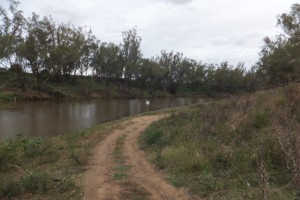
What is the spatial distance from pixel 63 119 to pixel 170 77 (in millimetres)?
67887

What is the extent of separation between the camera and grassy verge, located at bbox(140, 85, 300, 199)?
7203 millimetres

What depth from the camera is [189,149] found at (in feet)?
37.3

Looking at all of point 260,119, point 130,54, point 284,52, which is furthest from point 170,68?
point 260,119

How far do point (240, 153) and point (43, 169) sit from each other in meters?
6.43

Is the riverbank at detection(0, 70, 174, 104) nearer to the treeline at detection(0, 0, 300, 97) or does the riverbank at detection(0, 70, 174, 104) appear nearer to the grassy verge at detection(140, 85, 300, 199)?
the treeline at detection(0, 0, 300, 97)

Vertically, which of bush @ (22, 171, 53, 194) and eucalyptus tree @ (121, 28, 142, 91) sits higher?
eucalyptus tree @ (121, 28, 142, 91)

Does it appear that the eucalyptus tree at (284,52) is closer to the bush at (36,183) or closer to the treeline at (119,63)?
the treeline at (119,63)

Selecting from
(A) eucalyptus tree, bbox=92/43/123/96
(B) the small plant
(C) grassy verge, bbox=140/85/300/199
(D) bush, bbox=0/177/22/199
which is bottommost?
(D) bush, bbox=0/177/22/199

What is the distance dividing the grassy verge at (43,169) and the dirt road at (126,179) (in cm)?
39

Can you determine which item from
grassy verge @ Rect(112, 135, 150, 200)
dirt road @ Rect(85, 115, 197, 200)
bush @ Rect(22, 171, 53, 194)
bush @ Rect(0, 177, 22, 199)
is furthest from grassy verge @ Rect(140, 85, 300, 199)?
bush @ Rect(0, 177, 22, 199)

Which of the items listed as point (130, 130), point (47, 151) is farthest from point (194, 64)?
point (47, 151)

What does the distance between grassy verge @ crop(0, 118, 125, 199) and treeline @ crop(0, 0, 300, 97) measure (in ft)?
91.7

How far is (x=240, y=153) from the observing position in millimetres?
9516

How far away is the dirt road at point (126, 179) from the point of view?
27.0 feet
